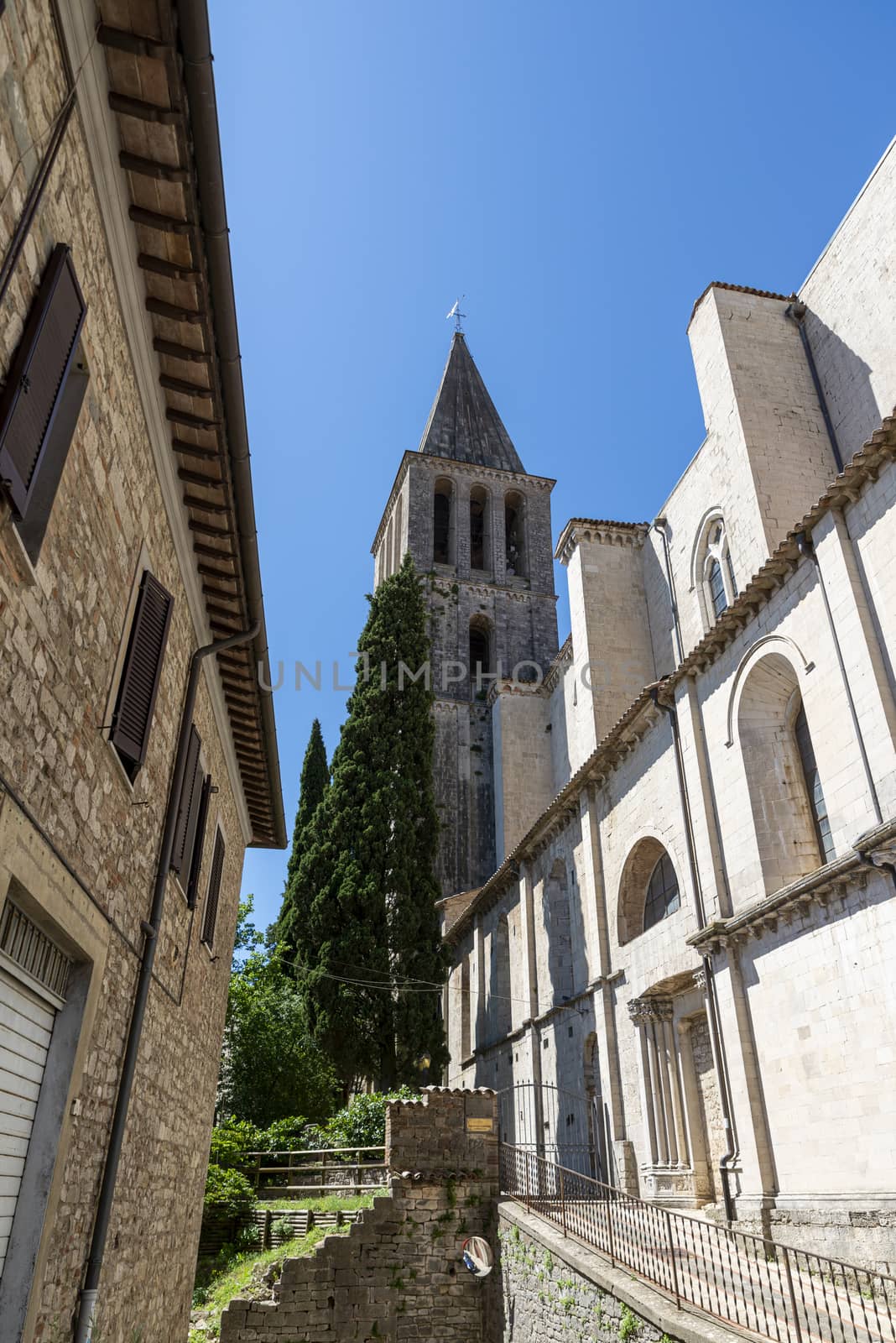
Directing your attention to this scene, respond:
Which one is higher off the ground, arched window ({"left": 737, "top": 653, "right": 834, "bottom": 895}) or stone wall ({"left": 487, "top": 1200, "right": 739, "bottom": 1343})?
arched window ({"left": 737, "top": 653, "right": 834, "bottom": 895})

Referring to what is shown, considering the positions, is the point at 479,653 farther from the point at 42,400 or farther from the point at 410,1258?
the point at 42,400

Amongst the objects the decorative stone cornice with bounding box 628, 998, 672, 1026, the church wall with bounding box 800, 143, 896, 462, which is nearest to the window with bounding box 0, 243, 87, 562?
the decorative stone cornice with bounding box 628, 998, 672, 1026

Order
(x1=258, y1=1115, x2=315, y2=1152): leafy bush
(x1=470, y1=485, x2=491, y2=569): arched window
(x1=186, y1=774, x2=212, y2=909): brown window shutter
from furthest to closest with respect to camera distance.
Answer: (x1=470, y1=485, x2=491, y2=569): arched window
(x1=258, y1=1115, x2=315, y2=1152): leafy bush
(x1=186, y1=774, x2=212, y2=909): brown window shutter

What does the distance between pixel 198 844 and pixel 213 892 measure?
1.39m

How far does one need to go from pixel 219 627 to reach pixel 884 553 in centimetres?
704

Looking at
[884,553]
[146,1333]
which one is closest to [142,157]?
[146,1333]

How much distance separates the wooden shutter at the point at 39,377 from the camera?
330 centimetres

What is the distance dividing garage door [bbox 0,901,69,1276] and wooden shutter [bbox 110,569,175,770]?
3.82ft

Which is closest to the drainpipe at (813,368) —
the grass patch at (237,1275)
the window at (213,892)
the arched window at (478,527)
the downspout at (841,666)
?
the downspout at (841,666)

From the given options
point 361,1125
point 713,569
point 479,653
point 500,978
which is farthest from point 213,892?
point 479,653

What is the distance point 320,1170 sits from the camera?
48.9 ft

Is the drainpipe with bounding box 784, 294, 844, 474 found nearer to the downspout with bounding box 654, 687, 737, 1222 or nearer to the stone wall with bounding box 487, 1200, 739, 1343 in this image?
the downspout with bounding box 654, 687, 737, 1222

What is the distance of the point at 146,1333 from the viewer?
21.6ft

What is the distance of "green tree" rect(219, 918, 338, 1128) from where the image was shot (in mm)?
19281
